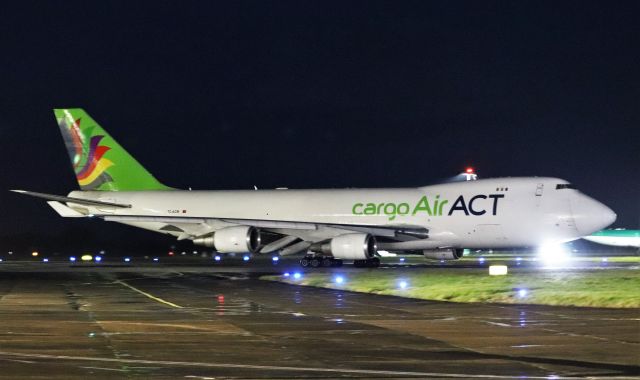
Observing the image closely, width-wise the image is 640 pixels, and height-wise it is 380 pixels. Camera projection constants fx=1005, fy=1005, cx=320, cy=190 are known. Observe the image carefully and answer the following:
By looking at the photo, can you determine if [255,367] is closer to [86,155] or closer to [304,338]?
[304,338]

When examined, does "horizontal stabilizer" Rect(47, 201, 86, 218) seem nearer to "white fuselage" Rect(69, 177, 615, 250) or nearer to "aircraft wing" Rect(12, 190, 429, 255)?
"aircraft wing" Rect(12, 190, 429, 255)

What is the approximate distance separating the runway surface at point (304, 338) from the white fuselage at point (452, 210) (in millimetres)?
21721

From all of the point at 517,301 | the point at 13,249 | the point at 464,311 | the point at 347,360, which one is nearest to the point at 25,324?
the point at 347,360

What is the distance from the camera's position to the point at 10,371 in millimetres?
13195

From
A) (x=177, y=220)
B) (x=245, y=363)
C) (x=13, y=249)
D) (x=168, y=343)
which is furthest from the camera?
(x=13, y=249)

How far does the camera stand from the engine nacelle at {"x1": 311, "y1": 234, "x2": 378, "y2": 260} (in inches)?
1928

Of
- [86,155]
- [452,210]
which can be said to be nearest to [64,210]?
[86,155]

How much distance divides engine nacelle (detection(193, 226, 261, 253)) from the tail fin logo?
41.7 ft

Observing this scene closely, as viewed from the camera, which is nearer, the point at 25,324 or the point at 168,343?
the point at 168,343

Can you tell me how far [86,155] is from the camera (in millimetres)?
62438

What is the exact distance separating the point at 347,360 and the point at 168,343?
3557mm

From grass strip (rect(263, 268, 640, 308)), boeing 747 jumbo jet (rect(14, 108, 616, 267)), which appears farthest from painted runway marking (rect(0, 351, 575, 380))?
boeing 747 jumbo jet (rect(14, 108, 616, 267))

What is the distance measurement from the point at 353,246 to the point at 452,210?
5416 millimetres

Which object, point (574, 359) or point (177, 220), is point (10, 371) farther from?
point (177, 220)
